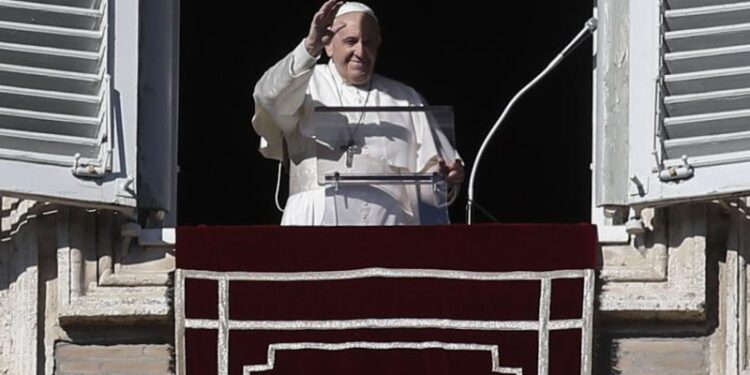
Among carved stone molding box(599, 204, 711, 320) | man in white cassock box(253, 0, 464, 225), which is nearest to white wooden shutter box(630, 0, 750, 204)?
carved stone molding box(599, 204, 711, 320)

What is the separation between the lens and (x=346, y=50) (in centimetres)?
1058

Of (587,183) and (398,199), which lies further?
(587,183)

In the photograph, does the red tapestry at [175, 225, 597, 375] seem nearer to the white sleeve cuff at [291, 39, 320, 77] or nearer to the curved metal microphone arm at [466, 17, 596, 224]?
the white sleeve cuff at [291, 39, 320, 77]

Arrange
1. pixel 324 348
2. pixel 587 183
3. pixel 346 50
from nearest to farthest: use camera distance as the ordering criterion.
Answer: pixel 324 348 < pixel 346 50 < pixel 587 183

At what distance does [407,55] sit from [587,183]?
0.83m

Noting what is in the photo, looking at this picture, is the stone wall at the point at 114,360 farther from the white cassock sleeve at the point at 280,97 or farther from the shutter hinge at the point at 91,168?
the white cassock sleeve at the point at 280,97

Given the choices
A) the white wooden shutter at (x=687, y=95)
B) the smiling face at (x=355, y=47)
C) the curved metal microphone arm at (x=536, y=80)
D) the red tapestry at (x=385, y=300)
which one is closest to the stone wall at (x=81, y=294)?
the red tapestry at (x=385, y=300)

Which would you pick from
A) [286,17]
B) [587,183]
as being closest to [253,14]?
[286,17]

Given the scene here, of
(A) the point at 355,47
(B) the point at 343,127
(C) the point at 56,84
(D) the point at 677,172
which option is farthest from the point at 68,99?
(D) the point at 677,172

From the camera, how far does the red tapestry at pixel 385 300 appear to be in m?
9.89

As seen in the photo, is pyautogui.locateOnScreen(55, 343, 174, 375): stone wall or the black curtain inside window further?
the black curtain inside window

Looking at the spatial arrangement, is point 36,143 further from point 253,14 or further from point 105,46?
point 253,14

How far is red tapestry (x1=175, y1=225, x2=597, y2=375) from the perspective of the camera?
9.89m

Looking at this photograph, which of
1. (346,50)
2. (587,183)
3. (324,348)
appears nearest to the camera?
(324,348)
